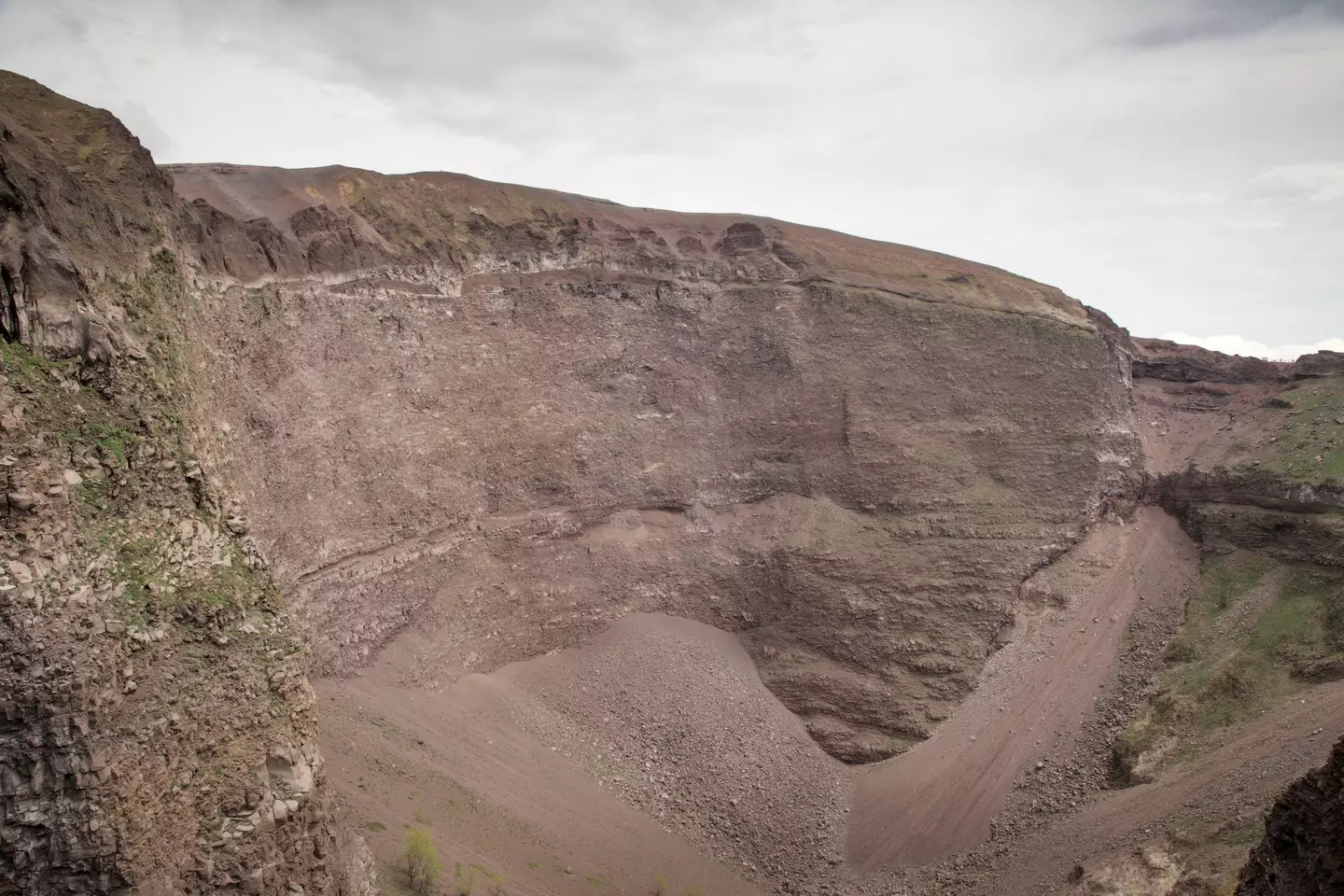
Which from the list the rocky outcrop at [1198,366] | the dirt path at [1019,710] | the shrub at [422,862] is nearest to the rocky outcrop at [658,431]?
the dirt path at [1019,710]

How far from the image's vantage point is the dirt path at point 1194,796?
2039 centimetres

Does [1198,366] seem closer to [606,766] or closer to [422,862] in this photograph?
[606,766]

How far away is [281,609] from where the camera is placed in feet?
46.1

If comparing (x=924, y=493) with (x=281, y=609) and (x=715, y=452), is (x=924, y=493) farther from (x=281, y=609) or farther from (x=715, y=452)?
(x=281, y=609)

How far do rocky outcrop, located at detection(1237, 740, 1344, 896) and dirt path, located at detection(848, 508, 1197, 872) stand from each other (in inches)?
491

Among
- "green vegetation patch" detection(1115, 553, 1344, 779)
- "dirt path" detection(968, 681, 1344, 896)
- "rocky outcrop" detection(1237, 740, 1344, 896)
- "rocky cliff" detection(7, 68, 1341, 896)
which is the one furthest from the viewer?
"green vegetation patch" detection(1115, 553, 1344, 779)

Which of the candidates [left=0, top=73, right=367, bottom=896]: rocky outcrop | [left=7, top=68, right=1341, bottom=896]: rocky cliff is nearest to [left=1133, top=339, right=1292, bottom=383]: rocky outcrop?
[left=7, top=68, right=1341, bottom=896]: rocky cliff

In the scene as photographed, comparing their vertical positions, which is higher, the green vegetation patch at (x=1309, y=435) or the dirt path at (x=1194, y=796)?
the green vegetation patch at (x=1309, y=435)

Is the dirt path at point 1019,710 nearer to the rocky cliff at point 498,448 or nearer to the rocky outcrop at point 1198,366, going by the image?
the rocky cliff at point 498,448

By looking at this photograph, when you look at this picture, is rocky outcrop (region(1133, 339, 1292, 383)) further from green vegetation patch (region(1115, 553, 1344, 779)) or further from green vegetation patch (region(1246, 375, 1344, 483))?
green vegetation patch (region(1115, 553, 1344, 779))

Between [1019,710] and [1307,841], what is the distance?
16172 millimetres

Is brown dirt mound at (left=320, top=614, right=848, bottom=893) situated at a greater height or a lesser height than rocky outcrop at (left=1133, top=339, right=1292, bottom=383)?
lesser

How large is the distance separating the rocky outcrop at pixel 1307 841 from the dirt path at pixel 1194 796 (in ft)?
22.8

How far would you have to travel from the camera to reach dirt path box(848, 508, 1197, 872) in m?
26.1
